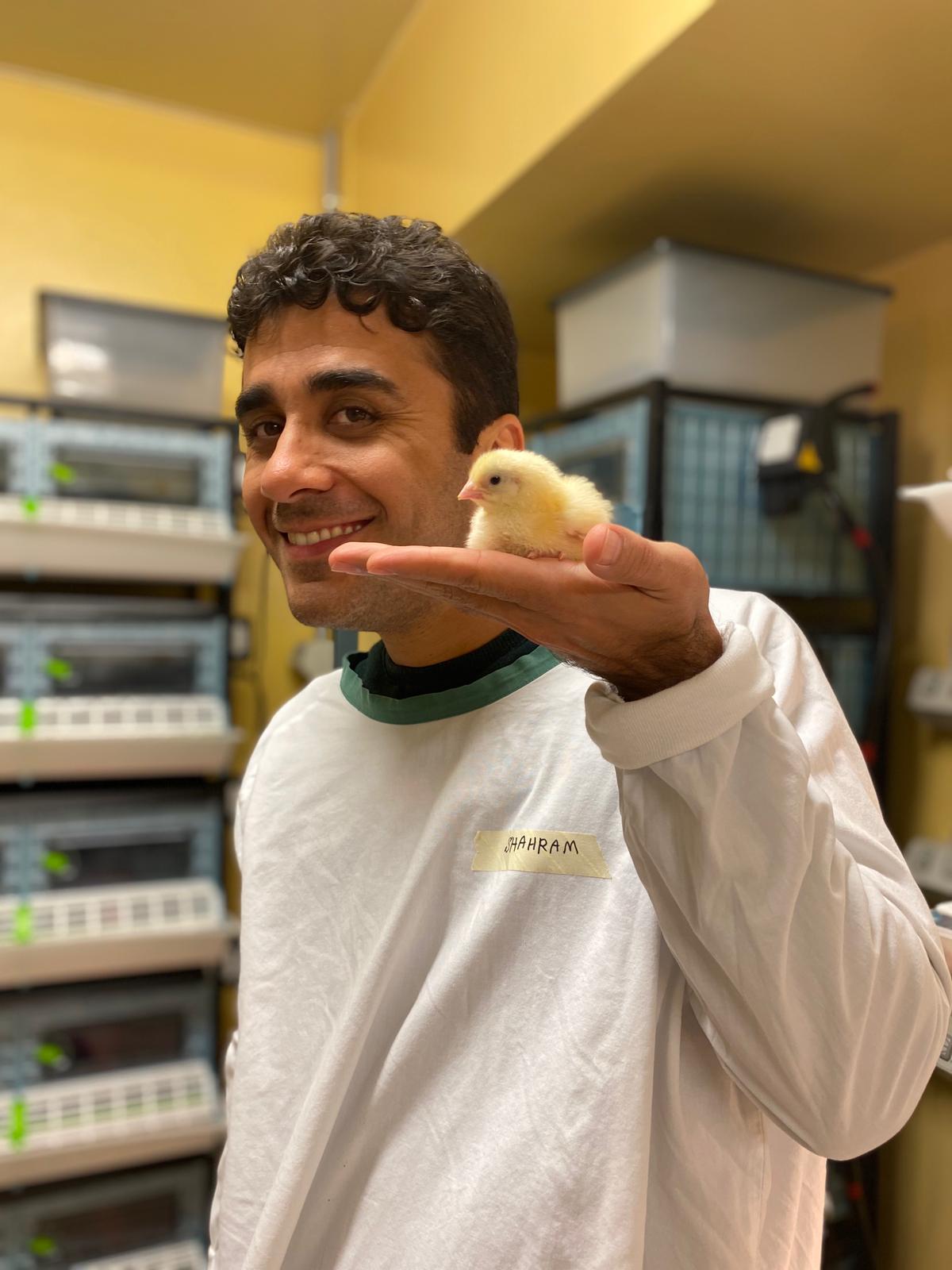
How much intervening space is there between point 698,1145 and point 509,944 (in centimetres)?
18

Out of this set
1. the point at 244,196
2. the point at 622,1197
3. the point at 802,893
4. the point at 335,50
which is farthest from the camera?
the point at 244,196

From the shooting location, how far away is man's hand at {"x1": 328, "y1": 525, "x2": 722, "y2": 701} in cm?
40

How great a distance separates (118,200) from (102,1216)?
7.39 feet

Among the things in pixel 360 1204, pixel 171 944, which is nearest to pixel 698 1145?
pixel 360 1204

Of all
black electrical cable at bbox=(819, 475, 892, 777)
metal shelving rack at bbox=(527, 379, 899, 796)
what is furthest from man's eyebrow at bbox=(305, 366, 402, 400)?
black electrical cable at bbox=(819, 475, 892, 777)

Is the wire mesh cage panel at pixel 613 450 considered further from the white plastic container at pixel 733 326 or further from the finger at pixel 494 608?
the finger at pixel 494 608

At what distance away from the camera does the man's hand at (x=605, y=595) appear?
401mm

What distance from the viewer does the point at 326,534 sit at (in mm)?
698

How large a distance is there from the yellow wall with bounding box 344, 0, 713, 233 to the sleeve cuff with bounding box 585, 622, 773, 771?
3.18ft

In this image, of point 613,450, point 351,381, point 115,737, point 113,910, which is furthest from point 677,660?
point 113,910

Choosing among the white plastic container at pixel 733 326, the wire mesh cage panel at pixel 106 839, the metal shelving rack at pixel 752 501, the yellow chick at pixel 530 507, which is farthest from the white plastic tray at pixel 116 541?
the yellow chick at pixel 530 507

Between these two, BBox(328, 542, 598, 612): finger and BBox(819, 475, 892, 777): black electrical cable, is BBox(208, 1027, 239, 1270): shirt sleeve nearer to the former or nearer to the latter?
Result: BBox(328, 542, 598, 612): finger

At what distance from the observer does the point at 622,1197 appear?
573 millimetres

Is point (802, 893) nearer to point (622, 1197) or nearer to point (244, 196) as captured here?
point (622, 1197)
